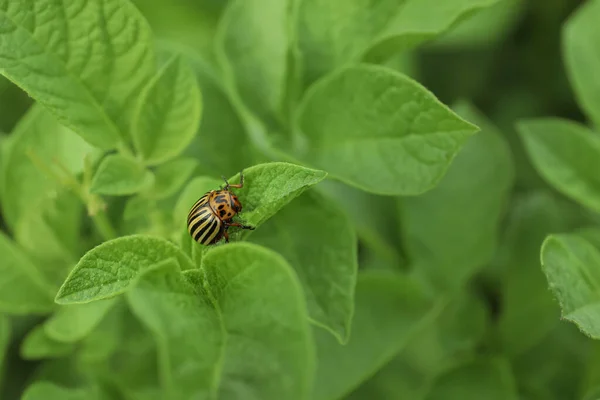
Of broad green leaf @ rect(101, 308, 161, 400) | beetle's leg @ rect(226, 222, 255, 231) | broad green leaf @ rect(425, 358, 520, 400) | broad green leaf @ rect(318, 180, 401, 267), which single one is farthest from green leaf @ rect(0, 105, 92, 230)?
broad green leaf @ rect(425, 358, 520, 400)

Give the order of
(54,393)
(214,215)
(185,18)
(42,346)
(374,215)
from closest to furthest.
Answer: (214,215) → (54,393) → (42,346) → (374,215) → (185,18)

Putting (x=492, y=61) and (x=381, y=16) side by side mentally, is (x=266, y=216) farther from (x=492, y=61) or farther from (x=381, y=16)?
(x=492, y=61)

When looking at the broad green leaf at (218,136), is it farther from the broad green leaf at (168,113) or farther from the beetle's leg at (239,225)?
the beetle's leg at (239,225)

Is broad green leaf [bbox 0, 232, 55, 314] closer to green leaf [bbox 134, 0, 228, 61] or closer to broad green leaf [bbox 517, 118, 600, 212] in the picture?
broad green leaf [bbox 517, 118, 600, 212]

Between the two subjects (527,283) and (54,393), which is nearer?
(54,393)

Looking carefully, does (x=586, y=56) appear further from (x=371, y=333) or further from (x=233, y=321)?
(x=233, y=321)

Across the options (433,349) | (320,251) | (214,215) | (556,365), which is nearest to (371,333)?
(433,349)

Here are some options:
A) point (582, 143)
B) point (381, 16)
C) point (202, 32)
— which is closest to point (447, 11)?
point (381, 16)
